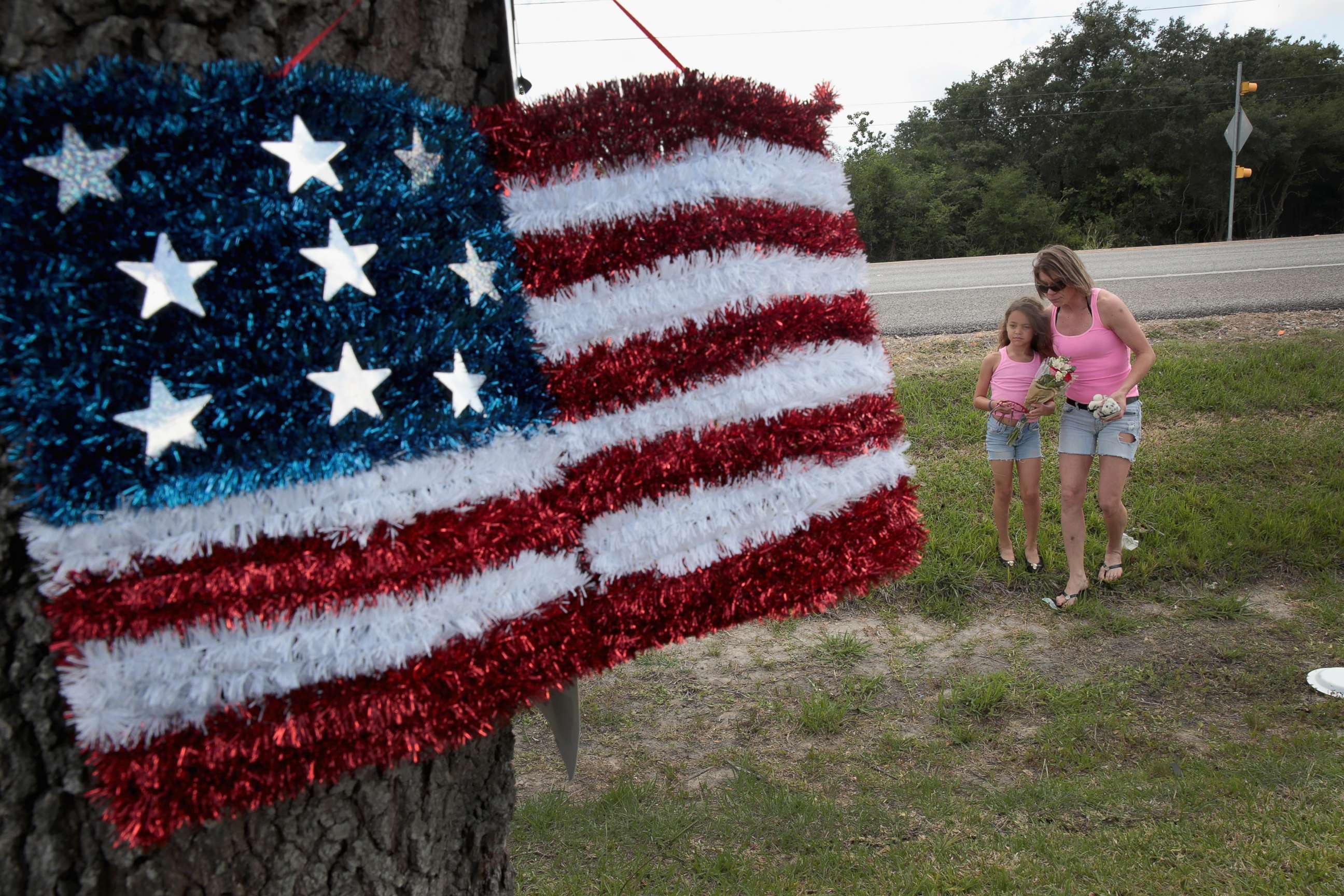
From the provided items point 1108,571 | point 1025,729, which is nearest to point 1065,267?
point 1108,571

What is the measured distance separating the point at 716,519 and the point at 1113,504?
3.57 m

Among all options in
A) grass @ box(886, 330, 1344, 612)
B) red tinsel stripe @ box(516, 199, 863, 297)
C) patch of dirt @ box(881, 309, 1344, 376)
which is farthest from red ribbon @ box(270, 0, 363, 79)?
patch of dirt @ box(881, 309, 1344, 376)

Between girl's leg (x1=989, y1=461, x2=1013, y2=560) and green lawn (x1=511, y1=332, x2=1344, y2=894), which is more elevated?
girl's leg (x1=989, y1=461, x2=1013, y2=560)

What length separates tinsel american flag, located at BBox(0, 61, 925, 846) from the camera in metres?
0.95

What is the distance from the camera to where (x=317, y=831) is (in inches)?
50.1

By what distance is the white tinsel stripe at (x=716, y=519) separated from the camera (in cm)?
120

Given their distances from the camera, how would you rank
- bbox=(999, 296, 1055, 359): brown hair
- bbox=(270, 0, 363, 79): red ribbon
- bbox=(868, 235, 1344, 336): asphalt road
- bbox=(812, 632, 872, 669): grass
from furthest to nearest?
bbox=(868, 235, 1344, 336): asphalt road, bbox=(999, 296, 1055, 359): brown hair, bbox=(812, 632, 872, 669): grass, bbox=(270, 0, 363, 79): red ribbon

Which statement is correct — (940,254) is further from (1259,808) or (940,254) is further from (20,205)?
(20,205)

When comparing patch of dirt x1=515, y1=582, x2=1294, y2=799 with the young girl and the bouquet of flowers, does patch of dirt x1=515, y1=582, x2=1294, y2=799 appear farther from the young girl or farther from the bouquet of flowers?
the bouquet of flowers

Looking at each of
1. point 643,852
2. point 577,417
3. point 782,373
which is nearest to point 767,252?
point 782,373

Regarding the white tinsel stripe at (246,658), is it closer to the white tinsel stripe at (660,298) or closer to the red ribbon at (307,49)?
the white tinsel stripe at (660,298)

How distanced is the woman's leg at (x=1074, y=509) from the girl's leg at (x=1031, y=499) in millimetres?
152

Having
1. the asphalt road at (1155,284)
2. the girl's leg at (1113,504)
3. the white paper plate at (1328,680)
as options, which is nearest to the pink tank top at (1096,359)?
the girl's leg at (1113,504)

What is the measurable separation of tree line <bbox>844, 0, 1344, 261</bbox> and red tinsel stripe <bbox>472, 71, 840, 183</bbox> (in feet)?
77.1
